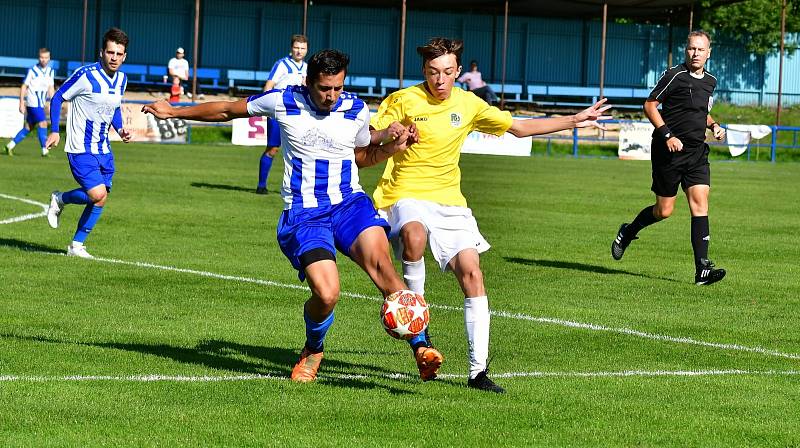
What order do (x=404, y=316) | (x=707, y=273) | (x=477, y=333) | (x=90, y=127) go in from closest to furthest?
(x=404, y=316)
(x=477, y=333)
(x=707, y=273)
(x=90, y=127)

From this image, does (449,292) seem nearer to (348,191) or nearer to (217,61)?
(348,191)

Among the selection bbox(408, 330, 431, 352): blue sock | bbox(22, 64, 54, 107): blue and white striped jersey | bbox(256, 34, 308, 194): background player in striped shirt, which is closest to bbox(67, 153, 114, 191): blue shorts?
bbox(256, 34, 308, 194): background player in striped shirt

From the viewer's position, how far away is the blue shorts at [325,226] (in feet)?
24.5

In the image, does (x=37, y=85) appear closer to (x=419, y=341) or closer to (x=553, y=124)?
(x=553, y=124)

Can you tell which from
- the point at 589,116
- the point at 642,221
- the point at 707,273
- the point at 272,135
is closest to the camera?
the point at 589,116

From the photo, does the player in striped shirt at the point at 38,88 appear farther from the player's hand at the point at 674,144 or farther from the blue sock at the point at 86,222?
the player's hand at the point at 674,144

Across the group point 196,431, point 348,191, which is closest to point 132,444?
point 196,431

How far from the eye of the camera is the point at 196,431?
6.09 metres

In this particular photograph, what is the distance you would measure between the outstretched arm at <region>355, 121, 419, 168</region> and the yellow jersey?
0.39m

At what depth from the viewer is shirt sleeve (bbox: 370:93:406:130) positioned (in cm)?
832

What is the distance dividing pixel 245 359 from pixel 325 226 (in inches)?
42.9

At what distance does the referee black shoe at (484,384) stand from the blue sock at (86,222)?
22.6ft

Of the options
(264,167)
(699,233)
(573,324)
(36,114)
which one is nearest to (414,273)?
(573,324)

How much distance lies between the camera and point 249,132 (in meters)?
36.6
